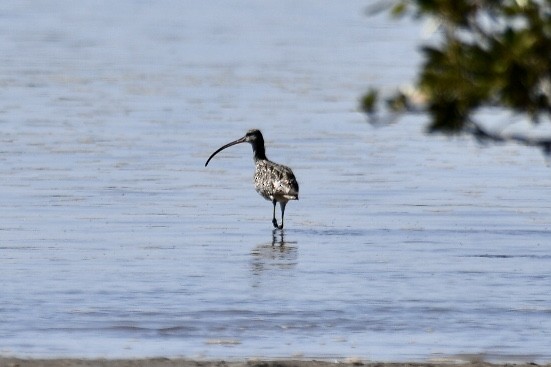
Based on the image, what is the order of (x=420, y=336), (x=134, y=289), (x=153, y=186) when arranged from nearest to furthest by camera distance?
(x=420, y=336) → (x=134, y=289) → (x=153, y=186)

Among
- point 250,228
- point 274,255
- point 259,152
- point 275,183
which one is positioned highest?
point 259,152

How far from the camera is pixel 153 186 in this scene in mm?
23375

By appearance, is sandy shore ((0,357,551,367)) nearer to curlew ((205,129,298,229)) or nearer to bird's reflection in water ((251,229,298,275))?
bird's reflection in water ((251,229,298,275))

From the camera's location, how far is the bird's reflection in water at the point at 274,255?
56.2 ft

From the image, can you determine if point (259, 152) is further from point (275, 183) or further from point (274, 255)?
point (274, 255)

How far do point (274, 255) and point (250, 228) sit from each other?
6.98 ft

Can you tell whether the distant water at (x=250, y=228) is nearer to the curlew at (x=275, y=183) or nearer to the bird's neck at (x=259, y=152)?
the curlew at (x=275, y=183)

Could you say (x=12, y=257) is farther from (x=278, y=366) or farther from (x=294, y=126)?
(x=294, y=126)

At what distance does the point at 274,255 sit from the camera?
18062mm

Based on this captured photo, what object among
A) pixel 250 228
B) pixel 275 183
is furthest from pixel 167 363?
pixel 275 183

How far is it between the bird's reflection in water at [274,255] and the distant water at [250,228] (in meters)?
0.03

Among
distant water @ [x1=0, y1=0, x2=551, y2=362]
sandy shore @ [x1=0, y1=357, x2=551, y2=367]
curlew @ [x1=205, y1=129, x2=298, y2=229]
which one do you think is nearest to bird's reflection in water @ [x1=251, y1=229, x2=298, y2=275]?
distant water @ [x1=0, y1=0, x2=551, y2=362]

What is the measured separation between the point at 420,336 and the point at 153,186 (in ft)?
34.1

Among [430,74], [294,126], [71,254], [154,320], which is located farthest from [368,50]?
[430,74]
